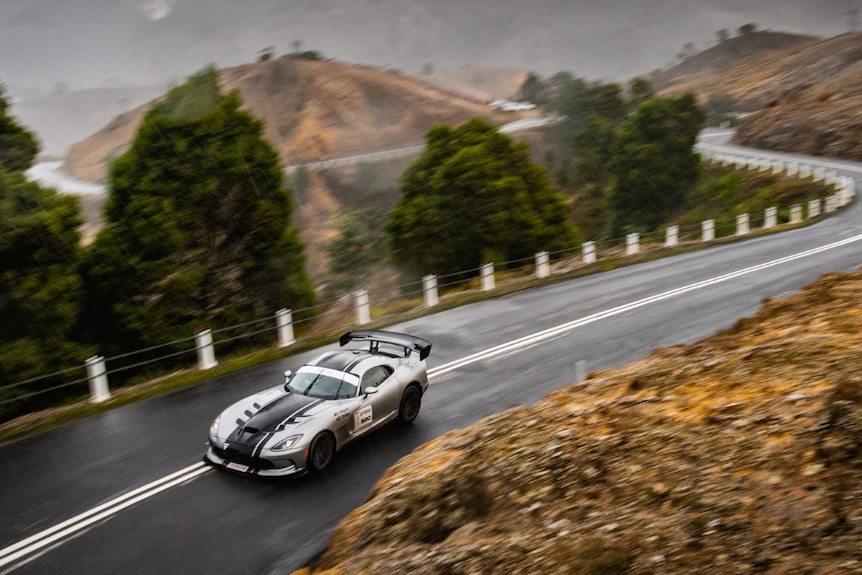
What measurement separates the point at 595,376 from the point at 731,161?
45.7 m

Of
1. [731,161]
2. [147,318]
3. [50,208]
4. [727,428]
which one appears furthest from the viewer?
[731,161]

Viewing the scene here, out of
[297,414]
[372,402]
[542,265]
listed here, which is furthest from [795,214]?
[297,414]

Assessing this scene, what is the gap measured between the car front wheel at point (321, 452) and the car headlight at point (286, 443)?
0.87ft

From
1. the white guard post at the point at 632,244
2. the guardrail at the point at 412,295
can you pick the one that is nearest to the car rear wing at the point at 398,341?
the guardrail at the point at 412,295

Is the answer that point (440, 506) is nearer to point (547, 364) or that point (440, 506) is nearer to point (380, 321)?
point (547, 364)

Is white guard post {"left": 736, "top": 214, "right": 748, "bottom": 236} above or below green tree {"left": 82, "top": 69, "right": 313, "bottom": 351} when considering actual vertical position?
below

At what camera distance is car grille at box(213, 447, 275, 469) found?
10.1 metres

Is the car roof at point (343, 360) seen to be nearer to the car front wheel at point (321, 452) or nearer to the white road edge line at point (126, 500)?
the car front wheel at point (321, 452)

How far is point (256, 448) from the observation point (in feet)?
33.2

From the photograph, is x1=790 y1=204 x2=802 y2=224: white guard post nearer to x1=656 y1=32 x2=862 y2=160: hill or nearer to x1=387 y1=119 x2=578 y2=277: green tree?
→ x1=387 y1=119 x2=578 y2=277: green tree

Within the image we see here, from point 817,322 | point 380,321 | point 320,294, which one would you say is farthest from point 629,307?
point 320,294

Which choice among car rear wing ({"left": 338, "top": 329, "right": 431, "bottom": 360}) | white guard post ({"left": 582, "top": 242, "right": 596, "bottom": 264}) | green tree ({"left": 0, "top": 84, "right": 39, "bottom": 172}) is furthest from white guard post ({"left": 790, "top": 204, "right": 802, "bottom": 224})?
green tree ({"left": 0, "top": 84, "right": 39, "bottom": 172})

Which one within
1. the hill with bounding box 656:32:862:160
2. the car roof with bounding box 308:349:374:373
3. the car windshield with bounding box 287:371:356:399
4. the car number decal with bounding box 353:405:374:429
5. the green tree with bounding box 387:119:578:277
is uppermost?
the hill with bounding box 656:32:862:160

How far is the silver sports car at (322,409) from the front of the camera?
10195 millimetres
